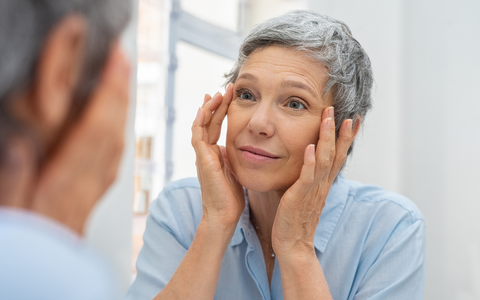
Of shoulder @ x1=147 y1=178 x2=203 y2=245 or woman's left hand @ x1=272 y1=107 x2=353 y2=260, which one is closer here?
woman's left hand @ x1=272 y1=107 x2=353 y2=260

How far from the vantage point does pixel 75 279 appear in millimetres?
278

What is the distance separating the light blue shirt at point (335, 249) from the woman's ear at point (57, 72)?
2.86 ft

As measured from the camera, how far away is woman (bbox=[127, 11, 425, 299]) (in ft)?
3.45

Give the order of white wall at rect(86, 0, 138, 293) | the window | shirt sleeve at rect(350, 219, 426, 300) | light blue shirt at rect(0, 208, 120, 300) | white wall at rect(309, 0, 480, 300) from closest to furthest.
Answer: light blue shirt at rect(0, 208, 120, 300) < white wall at rect(86, 0, 138, 293) < shirt sleeve at rect(350, 219, 426, 300) < white wall at rect(309, 0, 480, 300) < the window

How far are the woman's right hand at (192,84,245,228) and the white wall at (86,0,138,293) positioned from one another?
1.69 feet

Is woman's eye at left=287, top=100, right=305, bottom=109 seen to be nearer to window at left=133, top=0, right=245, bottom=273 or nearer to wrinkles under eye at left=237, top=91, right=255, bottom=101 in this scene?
wrinkles under eye at left=237, top=91, right=255, bottom=101

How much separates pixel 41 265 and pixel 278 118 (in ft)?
2.92

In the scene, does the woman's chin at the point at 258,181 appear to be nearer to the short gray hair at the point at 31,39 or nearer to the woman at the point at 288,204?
the woman at the point at 288,204

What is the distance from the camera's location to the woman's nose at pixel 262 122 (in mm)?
1084

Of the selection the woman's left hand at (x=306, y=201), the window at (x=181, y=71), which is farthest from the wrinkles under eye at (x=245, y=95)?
the window at (x=181, y=71)

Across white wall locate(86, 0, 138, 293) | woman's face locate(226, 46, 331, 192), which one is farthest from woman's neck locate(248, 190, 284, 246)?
white wall locate(86, 0, 138, 293)

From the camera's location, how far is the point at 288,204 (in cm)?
107

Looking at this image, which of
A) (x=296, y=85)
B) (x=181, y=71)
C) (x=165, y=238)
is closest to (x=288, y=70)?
(x=296, y=85)

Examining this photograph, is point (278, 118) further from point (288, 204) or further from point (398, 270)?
point (398, 270)
